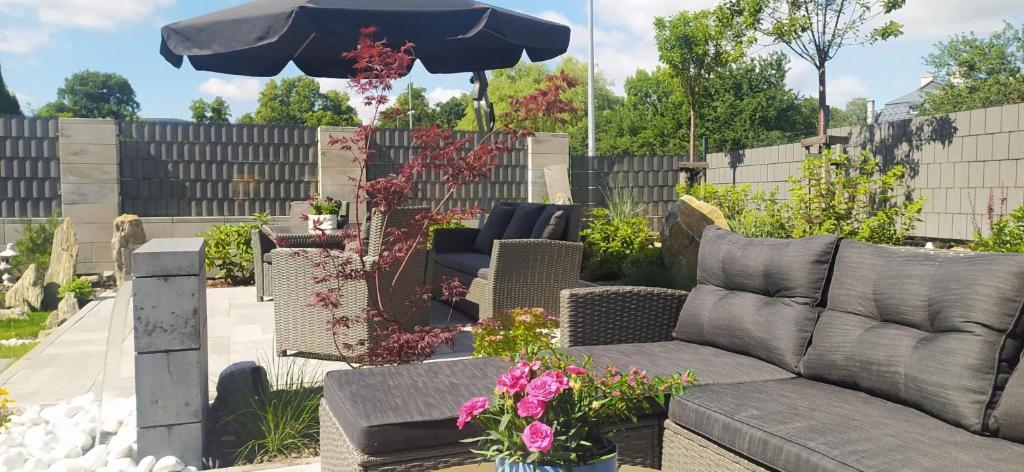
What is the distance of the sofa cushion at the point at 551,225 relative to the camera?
5277mm

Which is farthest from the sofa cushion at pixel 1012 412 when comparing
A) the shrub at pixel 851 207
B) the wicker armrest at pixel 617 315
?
the shrub at pixel 851 207

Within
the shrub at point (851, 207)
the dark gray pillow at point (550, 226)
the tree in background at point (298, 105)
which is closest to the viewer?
the dark gray pillow at point (550, 226)

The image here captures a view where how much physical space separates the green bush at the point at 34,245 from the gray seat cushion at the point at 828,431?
8257 millimetres

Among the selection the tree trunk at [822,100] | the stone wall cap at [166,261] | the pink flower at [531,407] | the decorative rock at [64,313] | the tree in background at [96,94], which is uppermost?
the tree in background at [96,94]

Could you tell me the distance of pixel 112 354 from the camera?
3.81m

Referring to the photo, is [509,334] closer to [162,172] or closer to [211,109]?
[162,172]

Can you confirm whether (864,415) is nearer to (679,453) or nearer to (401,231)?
(679,453)

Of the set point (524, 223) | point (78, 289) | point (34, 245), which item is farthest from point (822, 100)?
point (34, 245)

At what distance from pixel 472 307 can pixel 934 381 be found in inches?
148

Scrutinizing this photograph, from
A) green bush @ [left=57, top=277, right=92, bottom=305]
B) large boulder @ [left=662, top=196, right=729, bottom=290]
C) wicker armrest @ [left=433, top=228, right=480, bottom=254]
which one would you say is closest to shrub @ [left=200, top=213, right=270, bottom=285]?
green bush @ [left=57, top=277, right=92, bottom=305]

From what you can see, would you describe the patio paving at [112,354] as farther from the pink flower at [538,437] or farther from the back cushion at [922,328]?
the pink flower at [538,437]

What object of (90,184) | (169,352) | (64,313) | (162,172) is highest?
(162,172)

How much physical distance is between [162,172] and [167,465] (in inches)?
283

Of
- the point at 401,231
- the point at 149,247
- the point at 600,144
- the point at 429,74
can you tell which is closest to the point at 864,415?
the point at 401,231
